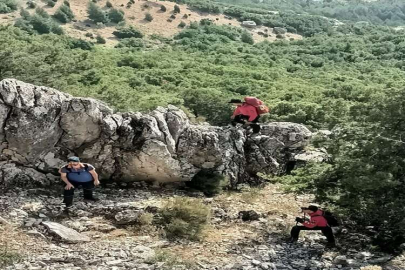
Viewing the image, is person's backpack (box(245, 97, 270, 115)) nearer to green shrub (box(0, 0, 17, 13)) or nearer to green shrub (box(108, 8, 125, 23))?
green shrub (box(0, 0, 17, 13))

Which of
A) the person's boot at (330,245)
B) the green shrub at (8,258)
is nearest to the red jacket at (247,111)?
the person's boot at (330,245)

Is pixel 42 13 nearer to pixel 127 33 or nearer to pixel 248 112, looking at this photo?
pixel 127 33

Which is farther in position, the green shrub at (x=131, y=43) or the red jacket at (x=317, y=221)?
the green shrub at (x=131, y=43)

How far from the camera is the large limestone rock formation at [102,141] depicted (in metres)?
11.3

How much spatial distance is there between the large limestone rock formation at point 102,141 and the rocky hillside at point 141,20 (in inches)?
2983

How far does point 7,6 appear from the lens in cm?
9231

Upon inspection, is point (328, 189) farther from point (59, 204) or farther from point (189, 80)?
point (189, 80)

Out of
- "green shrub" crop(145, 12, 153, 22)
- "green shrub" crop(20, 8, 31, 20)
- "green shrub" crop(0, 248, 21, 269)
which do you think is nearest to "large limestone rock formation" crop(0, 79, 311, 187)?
"green shrub" crop(0, 248, 21, 269)

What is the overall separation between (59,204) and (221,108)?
76.9ft

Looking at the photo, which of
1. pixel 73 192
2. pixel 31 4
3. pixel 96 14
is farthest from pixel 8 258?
pixel 31 4

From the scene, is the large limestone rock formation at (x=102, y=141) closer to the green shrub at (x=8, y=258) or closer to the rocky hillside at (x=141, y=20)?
the green shrub at (x=8, y=258)

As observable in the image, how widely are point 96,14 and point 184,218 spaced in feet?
314

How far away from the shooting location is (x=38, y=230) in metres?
9.37

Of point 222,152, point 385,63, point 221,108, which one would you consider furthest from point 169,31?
point 222,152
